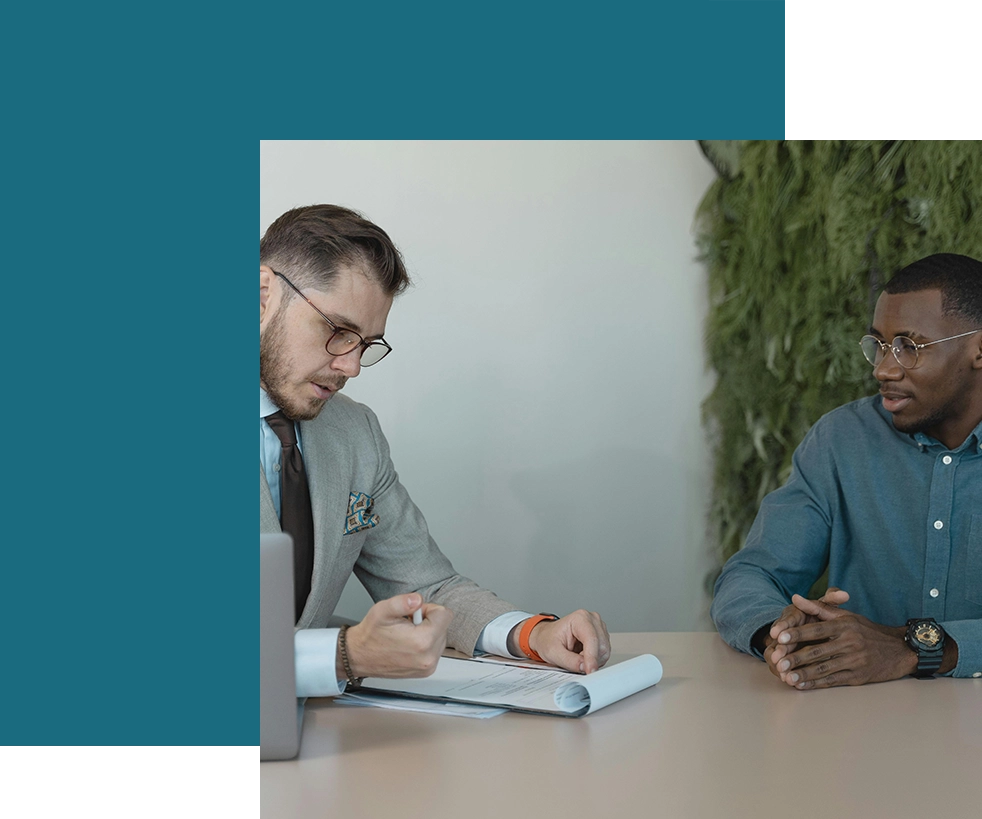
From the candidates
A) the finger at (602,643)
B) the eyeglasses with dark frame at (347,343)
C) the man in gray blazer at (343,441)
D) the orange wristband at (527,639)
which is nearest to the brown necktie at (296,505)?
the man in gray blazer at (343,441)

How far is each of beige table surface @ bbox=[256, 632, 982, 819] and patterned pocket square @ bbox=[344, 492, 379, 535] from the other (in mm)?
361

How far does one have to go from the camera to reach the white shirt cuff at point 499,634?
1.90 metres

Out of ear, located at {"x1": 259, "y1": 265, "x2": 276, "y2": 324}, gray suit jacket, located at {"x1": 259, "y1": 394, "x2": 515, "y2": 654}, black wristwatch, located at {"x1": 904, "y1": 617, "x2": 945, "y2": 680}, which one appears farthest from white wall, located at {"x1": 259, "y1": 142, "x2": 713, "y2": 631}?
black wristwatch, located at {"x1": 904, "y1": 617, "x2": 945, "y2": 680}

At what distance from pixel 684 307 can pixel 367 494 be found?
2.44ft

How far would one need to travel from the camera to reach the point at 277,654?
1.47m

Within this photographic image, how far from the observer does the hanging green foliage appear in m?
2.19

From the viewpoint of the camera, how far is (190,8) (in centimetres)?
181

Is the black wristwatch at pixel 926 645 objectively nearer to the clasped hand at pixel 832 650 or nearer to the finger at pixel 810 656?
the clasped hand at pixel 832 650

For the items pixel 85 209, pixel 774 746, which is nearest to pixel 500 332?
pixel 85 209

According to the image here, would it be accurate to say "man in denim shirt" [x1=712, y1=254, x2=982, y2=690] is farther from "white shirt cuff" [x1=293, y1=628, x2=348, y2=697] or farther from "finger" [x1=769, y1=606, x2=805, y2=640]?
"white shirt cuff" [x1=293, y1=628, x2=348, y2=697]

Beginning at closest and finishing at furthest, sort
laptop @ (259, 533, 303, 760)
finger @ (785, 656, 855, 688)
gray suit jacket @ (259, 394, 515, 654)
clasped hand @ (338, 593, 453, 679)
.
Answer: laptop @ (259, 533, 303, 760), clasped hand @ (338, 593, 453, 679), finger @ (785, 656, 855, 688), gray suit jacket @ (259, 394, 515, 654)

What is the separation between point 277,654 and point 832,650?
91cm

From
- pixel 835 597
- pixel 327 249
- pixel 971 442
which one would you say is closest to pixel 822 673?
pixel 835 597

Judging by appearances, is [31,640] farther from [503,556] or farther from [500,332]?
[500,332]
